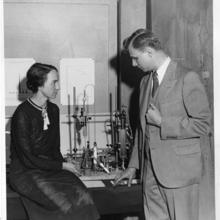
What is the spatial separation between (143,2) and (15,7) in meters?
1.50

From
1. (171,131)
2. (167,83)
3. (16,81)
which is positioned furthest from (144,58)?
(16,81)

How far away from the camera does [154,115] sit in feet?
9.01

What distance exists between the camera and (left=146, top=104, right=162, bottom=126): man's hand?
8.98ft

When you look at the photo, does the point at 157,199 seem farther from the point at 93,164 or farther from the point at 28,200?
the point at 93,164

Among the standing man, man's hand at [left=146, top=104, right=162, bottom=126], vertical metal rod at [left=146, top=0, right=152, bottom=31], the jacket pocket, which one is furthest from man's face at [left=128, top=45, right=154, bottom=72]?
vertical metal rod at [left=146, top=0, right=152, bottom=31]

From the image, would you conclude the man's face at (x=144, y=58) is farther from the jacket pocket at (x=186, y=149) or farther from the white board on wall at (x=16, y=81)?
the white board on wall at (x=16, y=81)

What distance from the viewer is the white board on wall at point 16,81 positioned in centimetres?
502

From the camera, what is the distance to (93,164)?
14.9ft

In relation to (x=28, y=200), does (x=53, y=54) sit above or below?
above

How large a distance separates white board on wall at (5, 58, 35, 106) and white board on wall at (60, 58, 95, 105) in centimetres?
44

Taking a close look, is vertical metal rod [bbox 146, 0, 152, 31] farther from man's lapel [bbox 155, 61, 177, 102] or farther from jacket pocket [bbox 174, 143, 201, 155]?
jacket pocket [bbox 174, 143, 201, 155]

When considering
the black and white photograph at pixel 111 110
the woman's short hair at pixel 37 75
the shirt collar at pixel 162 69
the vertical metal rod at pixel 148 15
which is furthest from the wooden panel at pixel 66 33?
the shirt collar at pixel 162 69

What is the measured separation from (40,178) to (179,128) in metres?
1.49

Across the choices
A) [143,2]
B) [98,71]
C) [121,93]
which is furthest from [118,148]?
[143,2]
